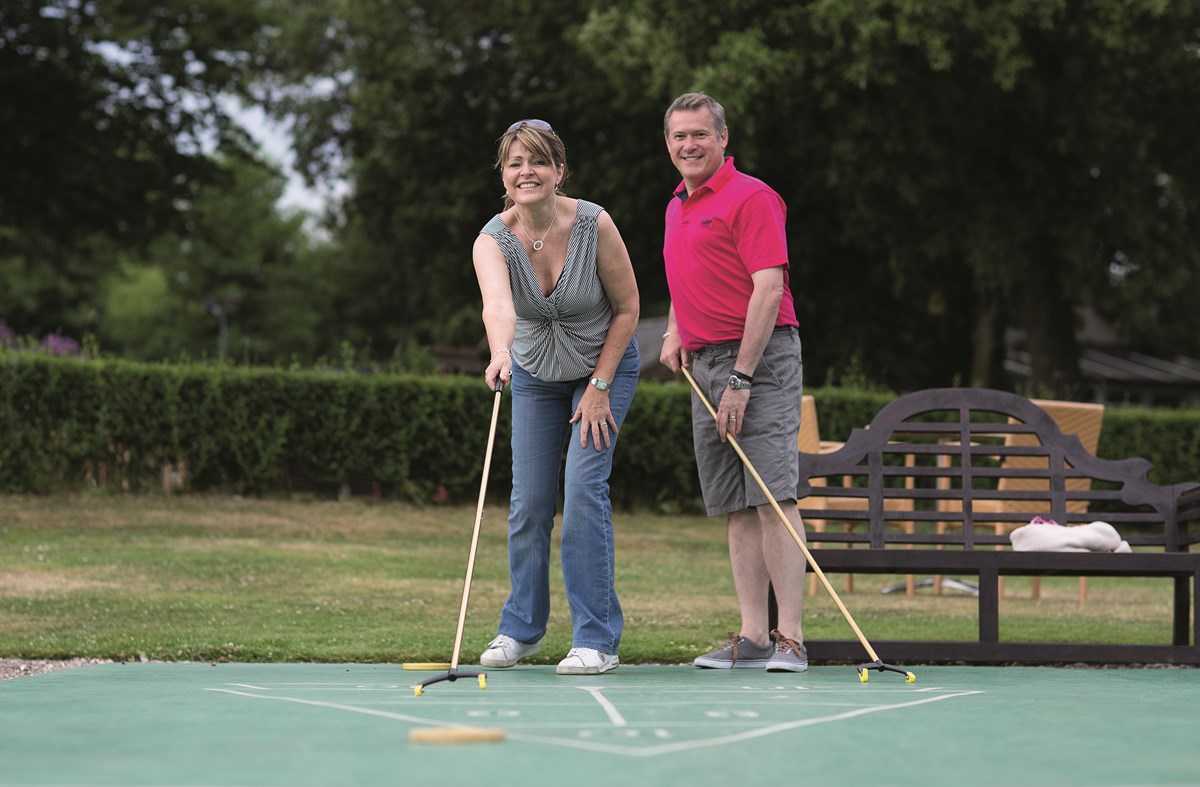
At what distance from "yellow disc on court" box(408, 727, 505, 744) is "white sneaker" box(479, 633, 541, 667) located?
1734mm

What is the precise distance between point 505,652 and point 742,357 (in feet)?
4.31

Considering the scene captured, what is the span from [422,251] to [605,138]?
411 cm

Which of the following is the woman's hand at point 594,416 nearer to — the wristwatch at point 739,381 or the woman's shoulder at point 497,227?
the wristwatch at point 739,381

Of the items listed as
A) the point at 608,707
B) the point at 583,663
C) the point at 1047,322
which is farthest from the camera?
the point at 1047,322

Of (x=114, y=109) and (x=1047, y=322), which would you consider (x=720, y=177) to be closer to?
(x=1047, y=322)

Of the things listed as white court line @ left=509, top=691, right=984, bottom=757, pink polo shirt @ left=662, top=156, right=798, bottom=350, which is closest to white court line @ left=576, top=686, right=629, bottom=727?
white court line @ left=509, top=691, right=984, bottom=757

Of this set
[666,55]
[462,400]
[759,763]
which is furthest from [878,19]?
[759,763]

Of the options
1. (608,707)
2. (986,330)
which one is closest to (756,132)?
(986,330)

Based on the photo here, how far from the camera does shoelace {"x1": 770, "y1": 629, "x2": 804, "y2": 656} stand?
5.04m

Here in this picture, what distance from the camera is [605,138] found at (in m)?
23.3

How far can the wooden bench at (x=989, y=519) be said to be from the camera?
5.46 meters

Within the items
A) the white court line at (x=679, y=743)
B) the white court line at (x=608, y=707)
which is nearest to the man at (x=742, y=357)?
the white court line at (x=608, y=707)

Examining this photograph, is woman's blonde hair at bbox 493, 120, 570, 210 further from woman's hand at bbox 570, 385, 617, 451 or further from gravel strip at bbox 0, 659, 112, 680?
gravel strip at bbox 0, 659, 112, 680

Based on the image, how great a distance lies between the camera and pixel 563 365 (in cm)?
495
